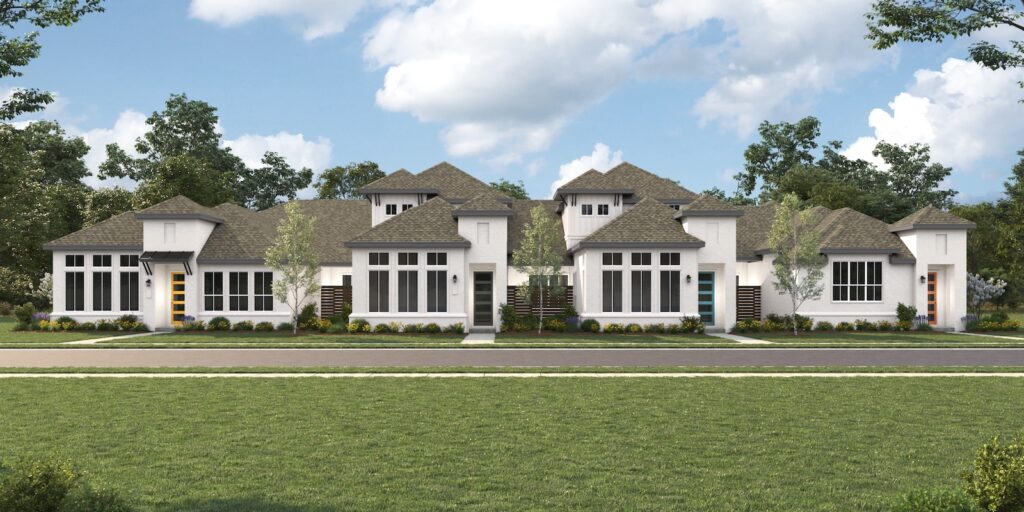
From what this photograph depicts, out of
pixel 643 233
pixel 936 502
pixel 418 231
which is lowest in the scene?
pixel 936 502

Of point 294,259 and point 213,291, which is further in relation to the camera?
point 213,291

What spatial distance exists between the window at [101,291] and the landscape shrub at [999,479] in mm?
37126

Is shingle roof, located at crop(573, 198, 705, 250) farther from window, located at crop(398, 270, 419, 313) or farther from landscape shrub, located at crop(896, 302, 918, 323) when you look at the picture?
landscape shrub, located at crop(896, 302, 918, 323)

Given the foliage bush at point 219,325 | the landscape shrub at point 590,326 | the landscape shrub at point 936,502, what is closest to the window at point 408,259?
the landscape shrub at point 590,326

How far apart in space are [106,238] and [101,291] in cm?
263

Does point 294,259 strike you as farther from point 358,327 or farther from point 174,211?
point 174,211

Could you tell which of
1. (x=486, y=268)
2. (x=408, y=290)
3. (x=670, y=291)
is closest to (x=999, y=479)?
(x=670, y=291)

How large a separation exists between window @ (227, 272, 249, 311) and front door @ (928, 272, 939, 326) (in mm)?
34585

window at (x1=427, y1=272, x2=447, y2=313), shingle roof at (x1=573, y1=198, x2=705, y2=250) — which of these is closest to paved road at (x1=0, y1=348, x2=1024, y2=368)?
window at (x1=427, y1=272, x2=447, y2=313)

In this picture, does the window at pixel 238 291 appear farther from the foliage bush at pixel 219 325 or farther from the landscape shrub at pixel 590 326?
the landscape shrub at pixel 590 326

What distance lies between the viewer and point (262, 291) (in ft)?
115

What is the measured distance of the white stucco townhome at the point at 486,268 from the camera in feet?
109

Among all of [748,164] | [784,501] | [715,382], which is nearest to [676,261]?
[715,382]

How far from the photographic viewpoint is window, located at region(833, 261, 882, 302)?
35.6 meters
